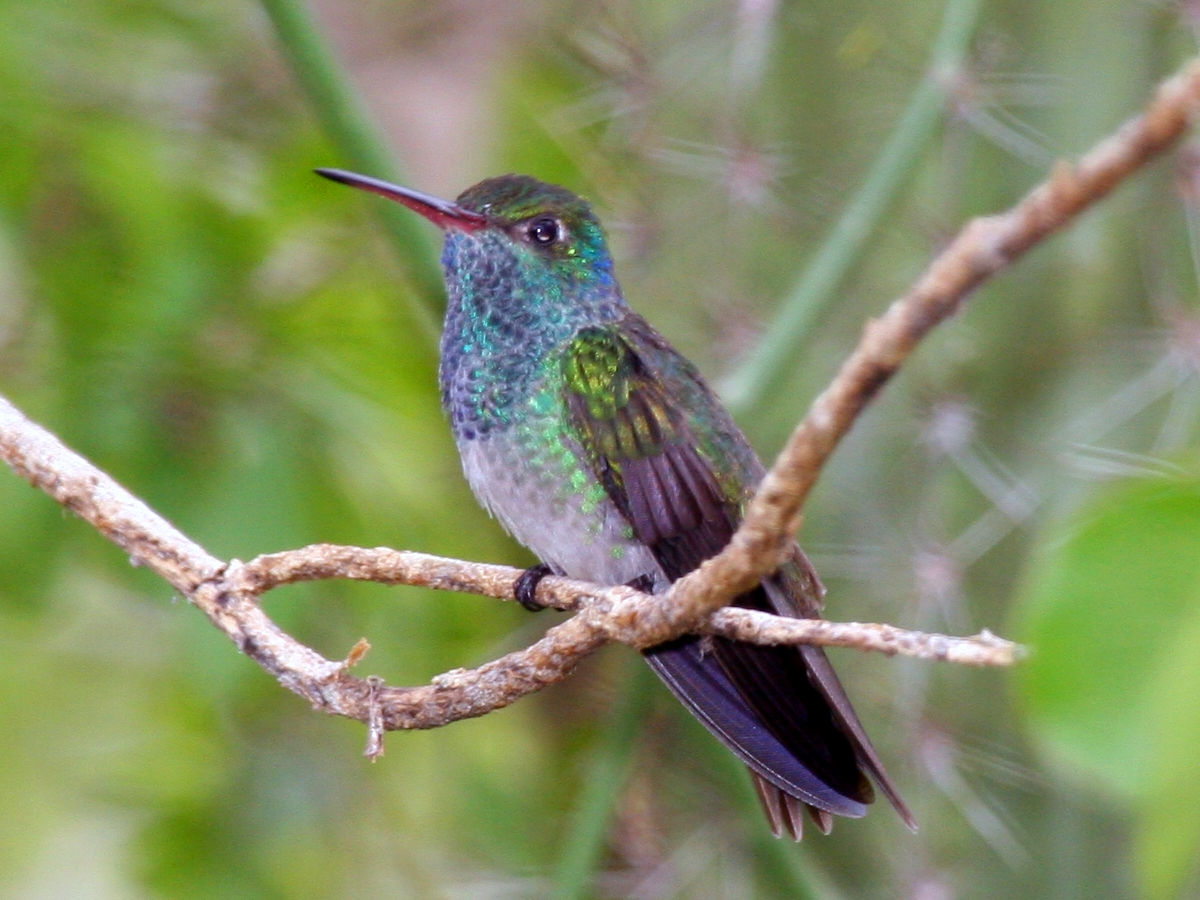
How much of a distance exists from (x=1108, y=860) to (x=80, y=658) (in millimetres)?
2771

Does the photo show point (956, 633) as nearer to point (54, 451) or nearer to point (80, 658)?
point (54, 451)

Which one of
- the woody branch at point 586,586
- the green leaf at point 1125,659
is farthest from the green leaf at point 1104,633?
the woody branch at point 586,586

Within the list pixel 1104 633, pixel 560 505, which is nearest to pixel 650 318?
pixel 560 505

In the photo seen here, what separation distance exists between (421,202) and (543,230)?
0.98 ft

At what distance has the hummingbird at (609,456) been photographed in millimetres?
2145

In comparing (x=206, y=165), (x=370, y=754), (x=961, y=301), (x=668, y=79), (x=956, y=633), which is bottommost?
(x=961, y=301)

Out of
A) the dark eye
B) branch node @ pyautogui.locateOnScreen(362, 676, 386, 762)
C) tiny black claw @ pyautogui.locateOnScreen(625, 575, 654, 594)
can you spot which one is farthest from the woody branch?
the dark eye

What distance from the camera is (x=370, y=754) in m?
1.74

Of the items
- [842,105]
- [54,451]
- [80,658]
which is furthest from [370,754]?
[80,658]

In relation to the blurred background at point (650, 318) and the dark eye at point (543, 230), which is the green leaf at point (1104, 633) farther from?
the dark eye at point (543, 230)

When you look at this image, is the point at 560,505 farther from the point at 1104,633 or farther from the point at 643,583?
the point at 1104,633

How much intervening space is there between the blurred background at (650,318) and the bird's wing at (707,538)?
22 cm

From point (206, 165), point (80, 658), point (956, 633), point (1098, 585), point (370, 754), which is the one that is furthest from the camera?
point (80, 658)

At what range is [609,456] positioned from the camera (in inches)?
96.8
